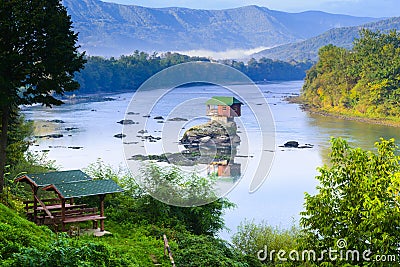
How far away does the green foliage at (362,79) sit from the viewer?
41.0 m

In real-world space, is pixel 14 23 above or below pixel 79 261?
above

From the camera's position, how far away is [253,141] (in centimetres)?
2883

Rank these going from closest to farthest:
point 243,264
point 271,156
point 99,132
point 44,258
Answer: point 44,258
point 243,264
point 271,156
point 99,132

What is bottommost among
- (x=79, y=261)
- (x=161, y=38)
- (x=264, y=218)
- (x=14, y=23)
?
(x=264, y=218)

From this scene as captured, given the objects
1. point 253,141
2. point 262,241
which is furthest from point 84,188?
point 253,141

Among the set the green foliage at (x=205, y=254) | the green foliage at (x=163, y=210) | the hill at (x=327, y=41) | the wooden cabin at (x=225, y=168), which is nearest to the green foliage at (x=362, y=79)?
the wooden cabin at (x=225, y=168)

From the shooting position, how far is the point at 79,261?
553 cm

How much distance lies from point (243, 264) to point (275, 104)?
132 ft

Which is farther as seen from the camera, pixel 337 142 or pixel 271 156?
pixel 271 156

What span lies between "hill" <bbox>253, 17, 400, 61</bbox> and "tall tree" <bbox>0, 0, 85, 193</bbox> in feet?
→ 343

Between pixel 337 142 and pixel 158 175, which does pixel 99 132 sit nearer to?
pixel 158 175

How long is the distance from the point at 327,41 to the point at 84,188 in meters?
117

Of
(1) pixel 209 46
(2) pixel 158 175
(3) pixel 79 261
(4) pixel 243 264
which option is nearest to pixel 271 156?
(2) pixel 158 175

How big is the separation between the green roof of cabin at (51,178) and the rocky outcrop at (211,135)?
1456 cm
